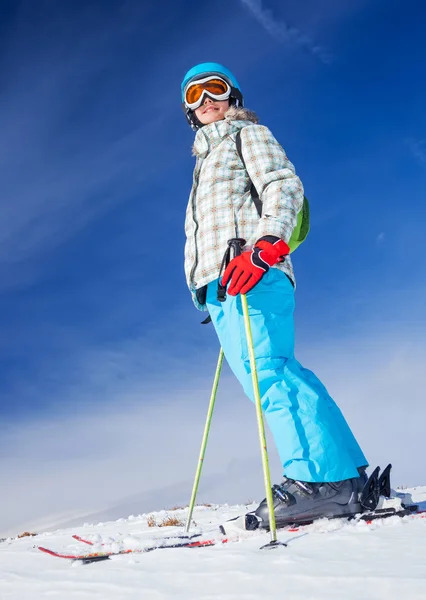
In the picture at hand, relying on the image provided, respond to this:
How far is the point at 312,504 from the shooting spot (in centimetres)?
388

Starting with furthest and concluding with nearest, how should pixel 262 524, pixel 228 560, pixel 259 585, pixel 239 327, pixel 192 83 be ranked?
pixel 192 83 → pixel 239 327 → pixel 262 524 → pixel 228 560 → pixel 259 585

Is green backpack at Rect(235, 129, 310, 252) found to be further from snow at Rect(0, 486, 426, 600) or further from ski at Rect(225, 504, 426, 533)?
snow at Rect(0, 486, 426, 600)

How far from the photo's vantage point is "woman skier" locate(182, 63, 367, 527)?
390cm

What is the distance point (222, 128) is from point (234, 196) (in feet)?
2.46

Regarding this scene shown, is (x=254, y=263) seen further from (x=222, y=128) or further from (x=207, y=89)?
(x=207, y=89)

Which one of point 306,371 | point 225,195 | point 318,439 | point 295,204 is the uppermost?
point 225,195

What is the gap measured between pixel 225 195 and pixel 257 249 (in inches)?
33.9

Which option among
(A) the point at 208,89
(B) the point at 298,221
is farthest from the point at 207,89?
(B) the point at 298,221

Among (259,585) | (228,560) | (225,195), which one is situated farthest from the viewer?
(225,195)

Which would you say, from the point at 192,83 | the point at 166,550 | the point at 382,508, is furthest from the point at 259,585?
the point at 192,83

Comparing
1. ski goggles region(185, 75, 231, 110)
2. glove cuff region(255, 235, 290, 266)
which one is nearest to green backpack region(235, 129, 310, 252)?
glove cuff region(255, 235, 290, 266)

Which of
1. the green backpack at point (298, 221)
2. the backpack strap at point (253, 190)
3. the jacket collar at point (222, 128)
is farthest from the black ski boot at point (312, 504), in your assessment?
the jacket collar at point (222, 128)

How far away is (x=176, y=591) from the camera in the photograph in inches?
82.4

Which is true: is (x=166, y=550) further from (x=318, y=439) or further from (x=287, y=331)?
(x=287, y=331)
